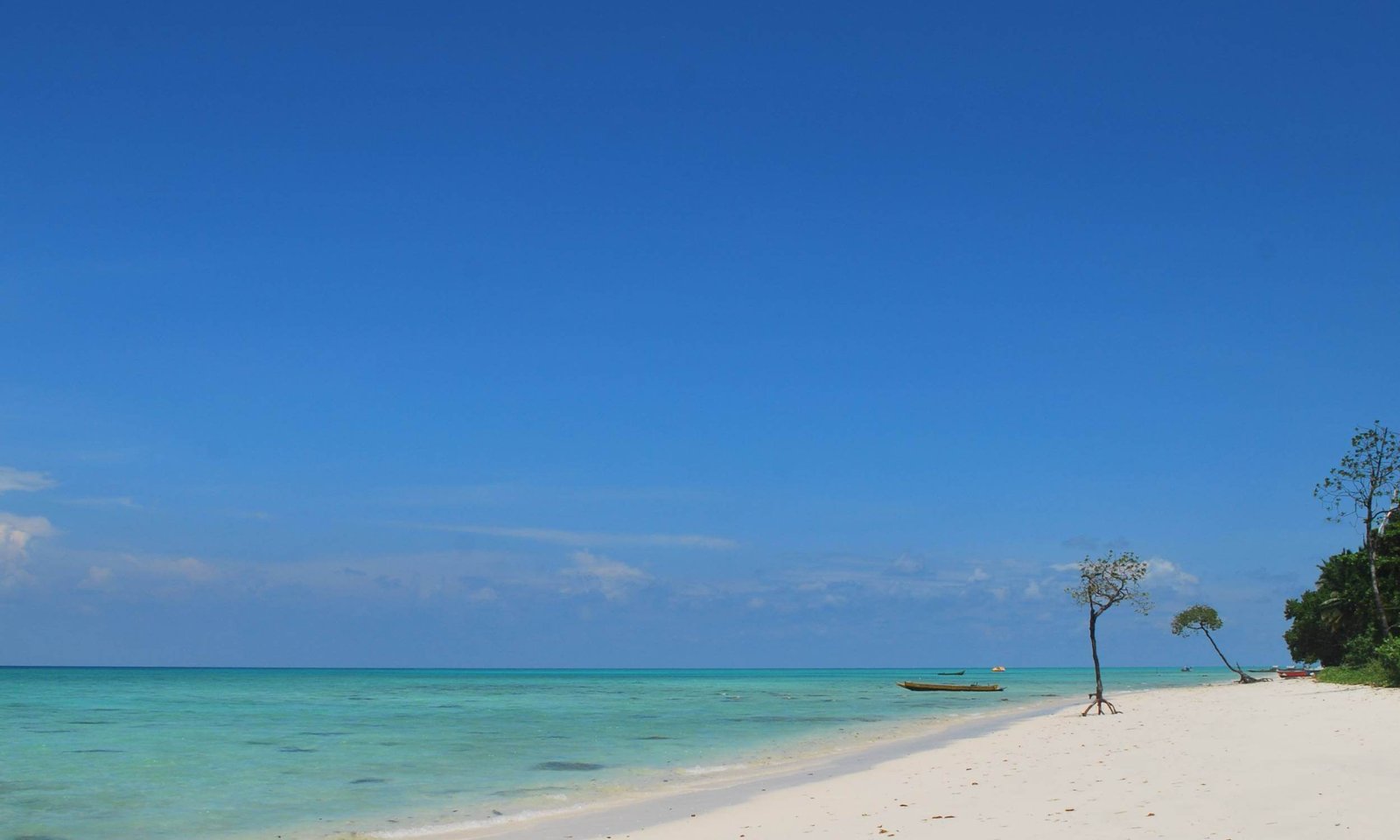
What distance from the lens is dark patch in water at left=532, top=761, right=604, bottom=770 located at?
95.2 ft

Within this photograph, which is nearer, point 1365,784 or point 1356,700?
point 1365,784

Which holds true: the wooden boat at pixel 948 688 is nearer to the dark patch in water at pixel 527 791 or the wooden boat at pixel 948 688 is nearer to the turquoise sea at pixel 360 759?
the turquoise sea at pixel 360 759

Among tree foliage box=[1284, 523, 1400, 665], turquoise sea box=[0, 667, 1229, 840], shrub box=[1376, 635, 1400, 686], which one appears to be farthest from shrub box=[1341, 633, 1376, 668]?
turquoise sea box=[0, 667, 1229, 840]

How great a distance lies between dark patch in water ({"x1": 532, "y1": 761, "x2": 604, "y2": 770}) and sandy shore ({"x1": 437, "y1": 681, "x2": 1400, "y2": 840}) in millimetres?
6136

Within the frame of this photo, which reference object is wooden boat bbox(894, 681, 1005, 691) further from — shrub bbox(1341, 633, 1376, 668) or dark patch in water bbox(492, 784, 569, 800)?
dark patch in water bbox(492, 784, 569, 800)

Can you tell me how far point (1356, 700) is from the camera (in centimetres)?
A: 3091

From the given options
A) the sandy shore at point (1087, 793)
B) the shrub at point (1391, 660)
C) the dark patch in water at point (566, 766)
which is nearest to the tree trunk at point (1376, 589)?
the shrub at point (1391, 660)

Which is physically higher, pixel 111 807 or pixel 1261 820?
pixel 1261 820

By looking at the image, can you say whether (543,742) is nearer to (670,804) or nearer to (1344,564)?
(670,804)

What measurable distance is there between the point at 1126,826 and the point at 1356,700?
75.3 ft

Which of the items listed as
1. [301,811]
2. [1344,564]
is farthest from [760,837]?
[1344,564]

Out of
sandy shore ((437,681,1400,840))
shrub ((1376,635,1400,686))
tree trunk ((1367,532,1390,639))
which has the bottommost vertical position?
sandy shore ((437,681,1400,840))

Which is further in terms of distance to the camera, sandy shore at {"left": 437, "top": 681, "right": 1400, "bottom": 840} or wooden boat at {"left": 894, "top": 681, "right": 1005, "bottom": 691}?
wooden boat at {"left": 894, "top": 681, "right": 1005, "bottom": 691}

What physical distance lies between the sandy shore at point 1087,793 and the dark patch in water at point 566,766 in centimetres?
614
